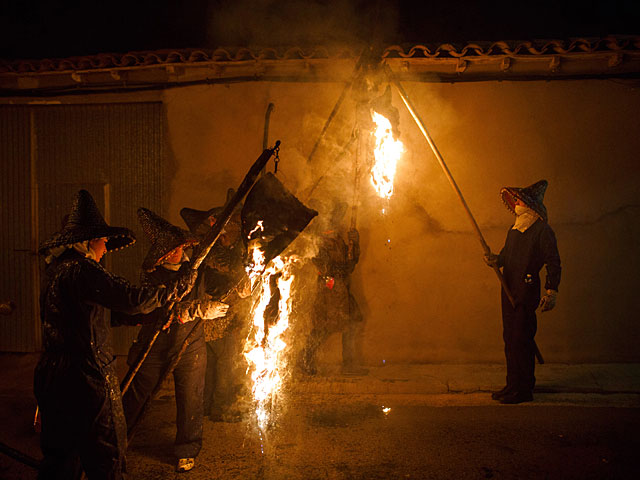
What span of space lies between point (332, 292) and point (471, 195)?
270cm

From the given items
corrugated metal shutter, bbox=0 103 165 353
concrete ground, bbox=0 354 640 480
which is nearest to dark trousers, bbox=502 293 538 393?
concrete ground, bbox=0 354 640 480

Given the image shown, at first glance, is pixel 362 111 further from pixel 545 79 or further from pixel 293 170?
pixel 545 79

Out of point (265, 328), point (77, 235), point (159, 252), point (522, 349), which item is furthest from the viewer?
point (522, 349)

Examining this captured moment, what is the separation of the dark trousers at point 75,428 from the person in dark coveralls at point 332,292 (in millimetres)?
3932

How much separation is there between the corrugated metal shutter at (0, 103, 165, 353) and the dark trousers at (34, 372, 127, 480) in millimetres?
4830

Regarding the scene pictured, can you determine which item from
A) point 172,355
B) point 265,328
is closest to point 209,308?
point 172,355

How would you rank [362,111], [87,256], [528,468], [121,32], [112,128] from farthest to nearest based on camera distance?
[121,32], [112,128], [362,111], [528,468], [87,256]

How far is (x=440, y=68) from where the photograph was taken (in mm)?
7531

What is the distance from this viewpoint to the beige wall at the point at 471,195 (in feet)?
24.6

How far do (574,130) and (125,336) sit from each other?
7860mm

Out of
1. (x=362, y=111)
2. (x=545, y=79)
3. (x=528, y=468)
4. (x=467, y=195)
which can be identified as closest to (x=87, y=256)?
(x=528, y=468)

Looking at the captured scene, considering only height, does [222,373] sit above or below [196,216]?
below

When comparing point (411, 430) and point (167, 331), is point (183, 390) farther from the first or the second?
point (411, 430)

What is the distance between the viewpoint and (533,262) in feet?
20.3
